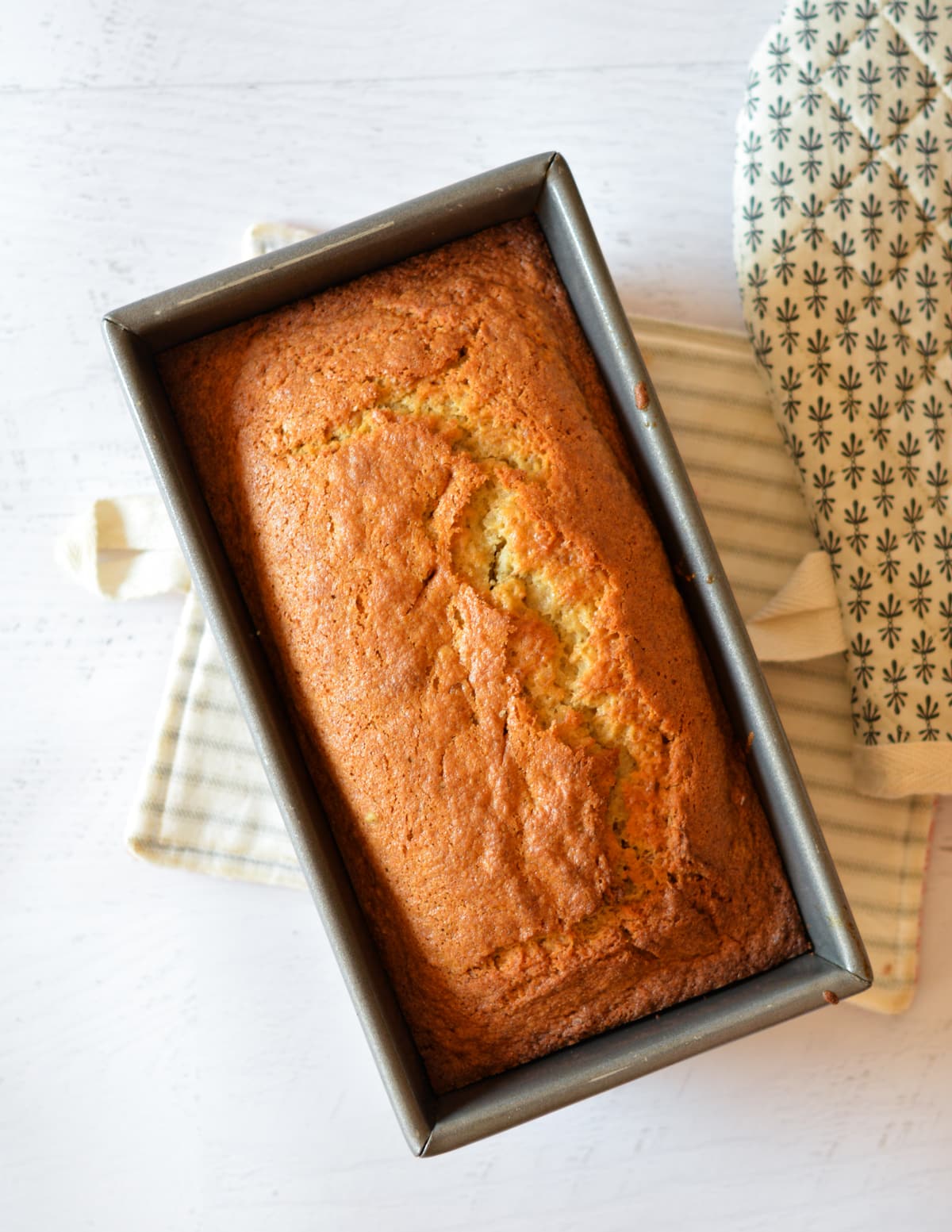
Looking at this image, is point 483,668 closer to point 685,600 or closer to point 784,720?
point 685,600

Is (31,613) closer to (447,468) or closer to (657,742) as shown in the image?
(447,468)

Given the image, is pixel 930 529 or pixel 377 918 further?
pixel 930 529

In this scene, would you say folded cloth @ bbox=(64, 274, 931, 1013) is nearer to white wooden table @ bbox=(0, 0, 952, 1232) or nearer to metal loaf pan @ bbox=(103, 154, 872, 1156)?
white wooden table @ bbox=(0, 0, 952, 1232)

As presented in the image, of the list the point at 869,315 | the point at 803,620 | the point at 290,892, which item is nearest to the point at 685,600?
the point at 803,620

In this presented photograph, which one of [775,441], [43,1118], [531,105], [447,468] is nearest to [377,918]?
[447,468]

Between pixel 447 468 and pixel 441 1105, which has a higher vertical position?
pixel 447 468
